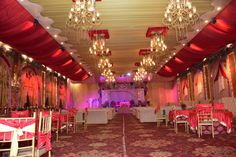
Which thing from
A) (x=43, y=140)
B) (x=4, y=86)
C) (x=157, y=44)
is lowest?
(x=43, y=140)

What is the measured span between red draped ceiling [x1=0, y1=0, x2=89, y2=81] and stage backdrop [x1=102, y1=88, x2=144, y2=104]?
48.8 feet

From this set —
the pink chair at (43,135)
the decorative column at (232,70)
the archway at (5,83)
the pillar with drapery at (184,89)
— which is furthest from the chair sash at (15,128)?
the pillar with drapery at (184,89)

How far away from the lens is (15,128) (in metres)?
2.80

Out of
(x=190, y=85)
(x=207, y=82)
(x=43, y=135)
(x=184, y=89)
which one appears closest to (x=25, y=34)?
(x=43, y=135)

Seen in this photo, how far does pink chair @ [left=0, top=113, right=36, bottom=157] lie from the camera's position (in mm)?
2762

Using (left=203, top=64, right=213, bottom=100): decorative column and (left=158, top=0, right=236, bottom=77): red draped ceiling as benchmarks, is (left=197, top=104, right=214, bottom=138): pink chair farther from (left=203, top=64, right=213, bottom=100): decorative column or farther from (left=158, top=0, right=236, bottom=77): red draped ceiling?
(left=203, top=64, right=213, bottom=100): decorative column

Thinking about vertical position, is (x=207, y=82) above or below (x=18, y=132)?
above

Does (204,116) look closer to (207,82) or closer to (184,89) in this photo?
(207,82)

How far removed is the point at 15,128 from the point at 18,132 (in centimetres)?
6

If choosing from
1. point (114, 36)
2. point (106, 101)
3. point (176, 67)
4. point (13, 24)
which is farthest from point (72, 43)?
point (106, 101)

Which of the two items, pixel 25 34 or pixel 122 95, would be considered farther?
pixel 122 95

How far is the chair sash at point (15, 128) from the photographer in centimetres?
276

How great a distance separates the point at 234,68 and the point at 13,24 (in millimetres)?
10053

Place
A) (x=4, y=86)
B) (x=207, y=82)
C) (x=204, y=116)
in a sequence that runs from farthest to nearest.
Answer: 1. (x=207, y=82)
2. (x=4, y=86)
3. (x=204, y=116)
